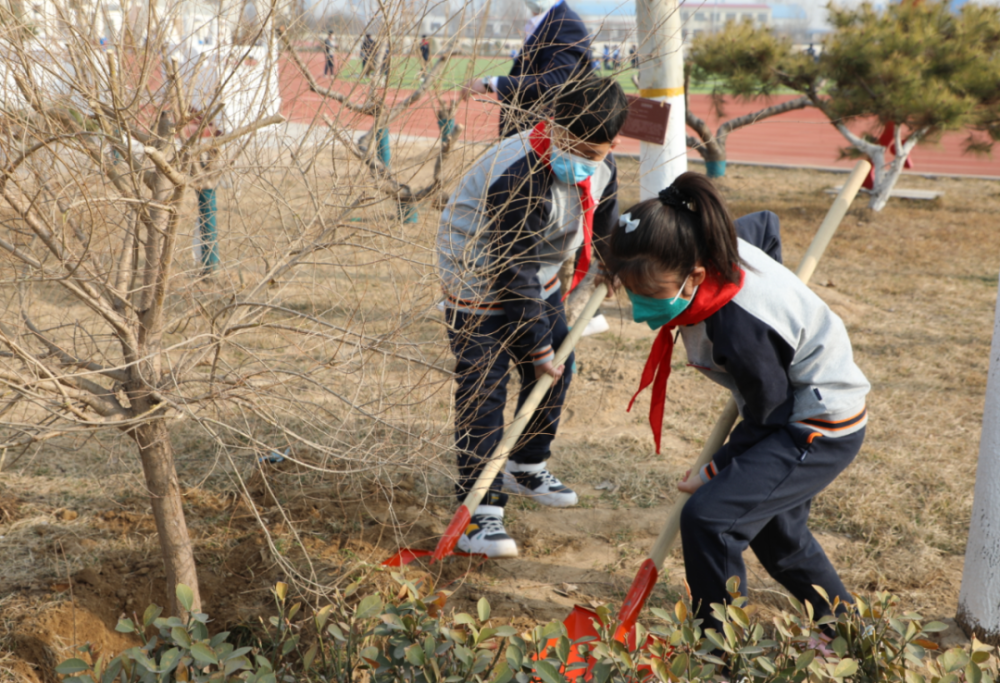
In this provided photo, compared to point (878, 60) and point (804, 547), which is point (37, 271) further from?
point (878, 60)

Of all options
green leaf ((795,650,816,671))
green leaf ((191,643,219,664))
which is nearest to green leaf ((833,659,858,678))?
green leaf ((795,650,816,671))

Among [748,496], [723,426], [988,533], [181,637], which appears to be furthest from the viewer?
[723,426]

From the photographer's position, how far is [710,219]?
1.83 metres

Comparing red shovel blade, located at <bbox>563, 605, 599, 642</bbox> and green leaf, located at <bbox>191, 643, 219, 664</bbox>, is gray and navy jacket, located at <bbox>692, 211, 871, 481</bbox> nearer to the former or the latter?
red shovel blade, located at <bbox>563, 605, 599, 642</bbox>

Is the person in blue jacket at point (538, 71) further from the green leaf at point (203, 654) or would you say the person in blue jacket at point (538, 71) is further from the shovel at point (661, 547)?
the green leaf at point (203, 654)

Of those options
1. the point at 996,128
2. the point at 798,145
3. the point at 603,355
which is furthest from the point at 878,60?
the point at 798,145

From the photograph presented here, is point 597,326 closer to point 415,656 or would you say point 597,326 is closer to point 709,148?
point 415,656

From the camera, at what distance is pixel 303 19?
1.99m

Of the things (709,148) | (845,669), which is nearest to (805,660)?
(845,669)

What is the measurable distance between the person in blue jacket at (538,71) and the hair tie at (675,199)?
0.40 meters

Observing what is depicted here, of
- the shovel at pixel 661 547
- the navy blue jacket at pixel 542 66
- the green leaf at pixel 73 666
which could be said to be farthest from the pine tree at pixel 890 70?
the green leaf at pixel 73 666

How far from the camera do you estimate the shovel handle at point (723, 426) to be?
7.23ft

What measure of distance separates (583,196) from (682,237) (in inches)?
28.9

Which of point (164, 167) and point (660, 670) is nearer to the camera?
point (660, 670)
